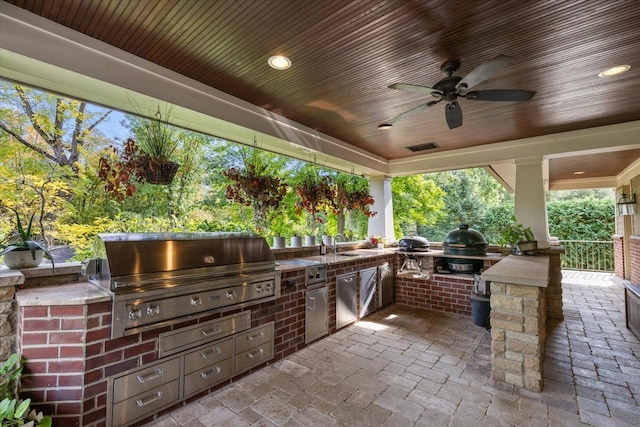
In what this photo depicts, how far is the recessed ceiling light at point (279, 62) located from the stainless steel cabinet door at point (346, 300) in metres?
2.44

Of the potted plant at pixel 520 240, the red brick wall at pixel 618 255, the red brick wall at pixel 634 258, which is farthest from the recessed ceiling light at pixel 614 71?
the red brick wall at pixel 618 255

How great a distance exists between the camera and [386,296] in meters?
4.74

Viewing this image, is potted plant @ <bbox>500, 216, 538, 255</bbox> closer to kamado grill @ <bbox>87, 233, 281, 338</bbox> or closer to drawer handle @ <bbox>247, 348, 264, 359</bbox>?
kamado grill @ <bbox>87, 233, 281, 338</bbox>

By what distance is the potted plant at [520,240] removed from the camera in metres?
4.02

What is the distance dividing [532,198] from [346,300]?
3153 millimetres

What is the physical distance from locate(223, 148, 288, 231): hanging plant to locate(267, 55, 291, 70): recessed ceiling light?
1.01 metres

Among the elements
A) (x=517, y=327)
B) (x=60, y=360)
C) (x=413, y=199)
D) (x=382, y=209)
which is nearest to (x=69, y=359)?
(x=60, y=360)

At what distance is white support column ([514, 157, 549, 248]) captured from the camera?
4.25 metres

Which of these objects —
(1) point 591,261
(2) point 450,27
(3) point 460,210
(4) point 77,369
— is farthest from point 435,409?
(3) point 460,210

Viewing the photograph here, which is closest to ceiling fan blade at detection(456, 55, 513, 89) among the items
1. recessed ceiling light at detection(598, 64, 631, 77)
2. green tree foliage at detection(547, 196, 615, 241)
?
recessed ceiling light at detection(598, 64, 631, 77)

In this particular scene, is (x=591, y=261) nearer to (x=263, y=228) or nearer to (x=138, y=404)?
(x=263, y=228)

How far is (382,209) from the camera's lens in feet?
18.9

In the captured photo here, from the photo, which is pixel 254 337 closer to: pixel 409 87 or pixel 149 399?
pixel 149 399

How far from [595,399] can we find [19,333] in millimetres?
3989
